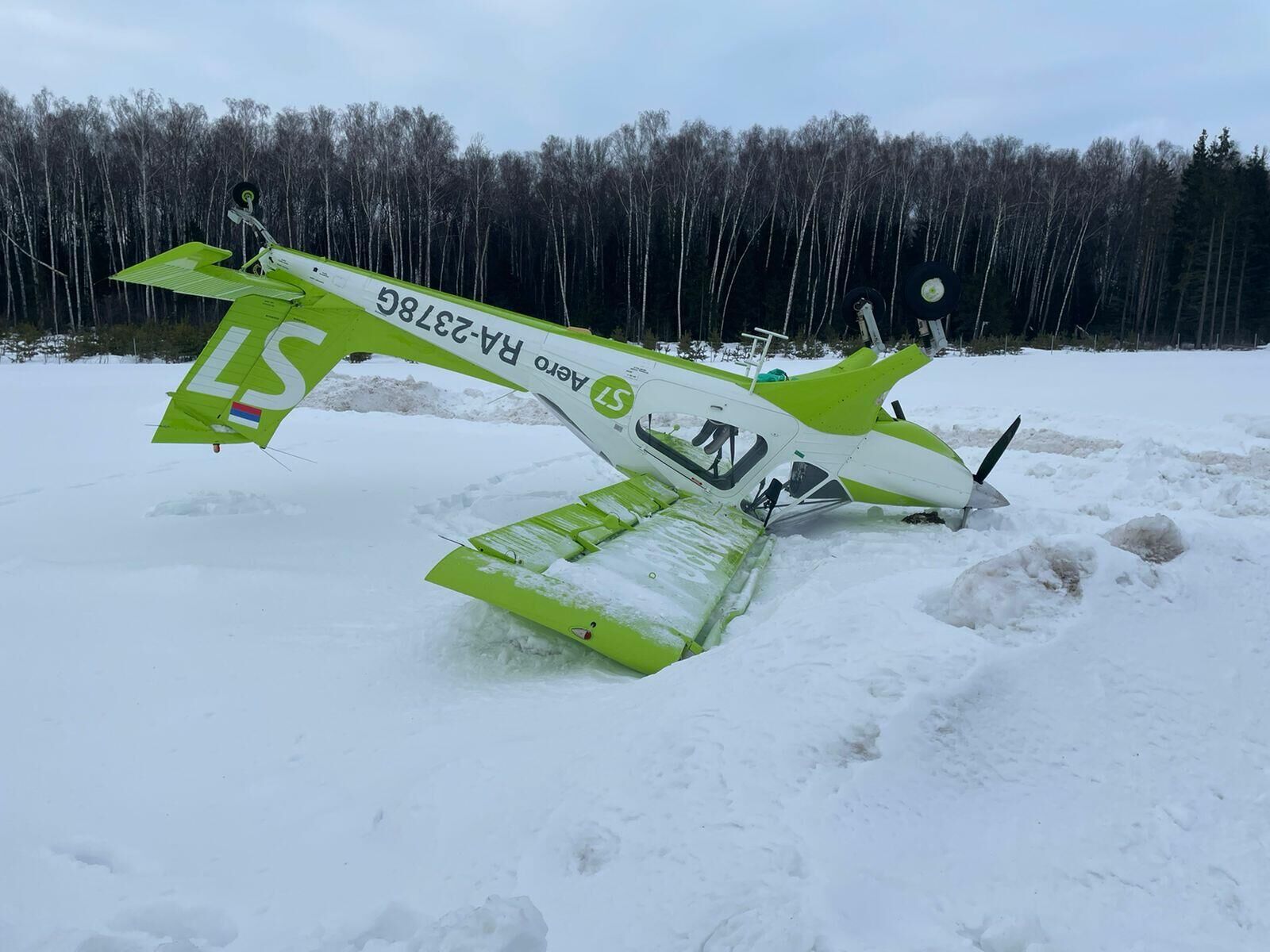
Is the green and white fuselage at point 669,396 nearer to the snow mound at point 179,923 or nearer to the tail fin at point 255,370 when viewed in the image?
the tail fin at point 255,370

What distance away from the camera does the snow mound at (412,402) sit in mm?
13852

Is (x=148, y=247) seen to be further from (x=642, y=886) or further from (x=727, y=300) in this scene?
(x=642, y=886)

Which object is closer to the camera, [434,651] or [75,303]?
[434,651]

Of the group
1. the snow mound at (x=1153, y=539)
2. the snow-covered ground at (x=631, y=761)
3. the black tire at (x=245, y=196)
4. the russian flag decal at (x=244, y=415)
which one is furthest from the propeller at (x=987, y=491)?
the black tire at (x=245, y=196)

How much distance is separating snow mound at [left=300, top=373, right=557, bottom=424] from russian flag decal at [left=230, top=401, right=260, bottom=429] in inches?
244

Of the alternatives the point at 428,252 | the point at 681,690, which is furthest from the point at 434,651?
the point at 428,252

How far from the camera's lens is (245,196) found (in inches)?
289

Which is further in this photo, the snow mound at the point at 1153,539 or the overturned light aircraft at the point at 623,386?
the overturned light aircraft at the point at 623,386

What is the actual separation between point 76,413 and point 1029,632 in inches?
532

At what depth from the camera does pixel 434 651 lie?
14.1 ft

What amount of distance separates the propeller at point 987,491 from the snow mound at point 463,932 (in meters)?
6.44

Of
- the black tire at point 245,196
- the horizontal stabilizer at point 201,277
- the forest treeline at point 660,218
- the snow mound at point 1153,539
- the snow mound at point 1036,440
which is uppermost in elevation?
the forest treeline at point 660,218

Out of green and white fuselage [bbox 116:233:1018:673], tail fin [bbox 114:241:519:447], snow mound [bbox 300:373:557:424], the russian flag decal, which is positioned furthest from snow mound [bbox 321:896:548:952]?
snow mound [bbox 300:373:557:424]

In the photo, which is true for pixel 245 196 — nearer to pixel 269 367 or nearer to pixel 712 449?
pixel 269 367
